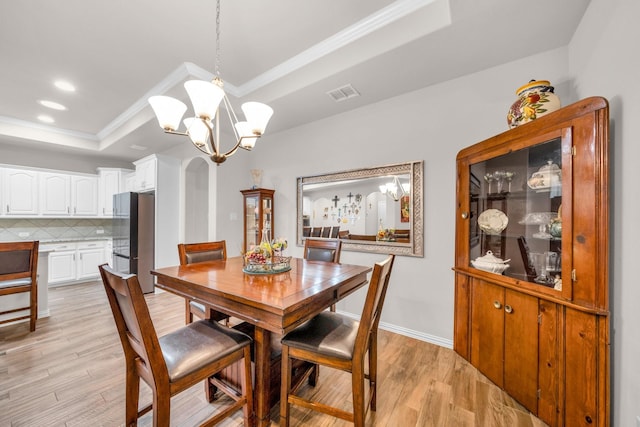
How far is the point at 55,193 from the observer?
15.6 feet

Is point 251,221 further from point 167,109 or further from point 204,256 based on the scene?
point 167,109

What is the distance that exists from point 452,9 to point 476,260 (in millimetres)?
1833

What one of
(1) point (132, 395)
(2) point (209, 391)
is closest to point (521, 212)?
(2) point (209, 391)

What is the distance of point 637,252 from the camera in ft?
3.78

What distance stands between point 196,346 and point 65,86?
376 cm

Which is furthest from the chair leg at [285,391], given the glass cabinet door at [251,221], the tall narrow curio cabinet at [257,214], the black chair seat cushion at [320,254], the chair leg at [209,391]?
the glass cabinet door at [251,221]

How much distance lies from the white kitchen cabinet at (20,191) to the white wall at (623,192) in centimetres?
741

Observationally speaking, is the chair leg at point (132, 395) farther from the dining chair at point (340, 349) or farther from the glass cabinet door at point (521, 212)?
the glass cabinet door at point (521, 212)

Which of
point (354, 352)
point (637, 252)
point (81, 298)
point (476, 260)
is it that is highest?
point (637, 252)

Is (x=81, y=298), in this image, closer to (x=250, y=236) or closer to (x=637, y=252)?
(x=250, y=236)

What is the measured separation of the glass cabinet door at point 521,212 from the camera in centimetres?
155

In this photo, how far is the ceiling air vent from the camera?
263cm

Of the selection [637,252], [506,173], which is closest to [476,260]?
[506,173]

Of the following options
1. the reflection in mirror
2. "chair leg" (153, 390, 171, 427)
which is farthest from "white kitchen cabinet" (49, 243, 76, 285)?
"chair leg" (153, 390, 171, 427)
